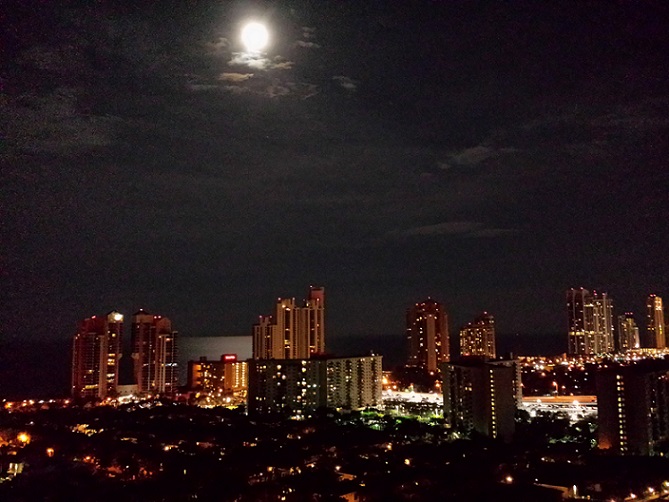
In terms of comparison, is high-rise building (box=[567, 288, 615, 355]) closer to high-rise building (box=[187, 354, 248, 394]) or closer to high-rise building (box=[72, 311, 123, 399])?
A: high-rise building (box=[187, 354, 248, 394])

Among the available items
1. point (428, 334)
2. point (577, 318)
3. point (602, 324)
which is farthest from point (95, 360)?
point (602, 324)

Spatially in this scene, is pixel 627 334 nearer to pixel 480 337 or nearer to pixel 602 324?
pixel 602 324

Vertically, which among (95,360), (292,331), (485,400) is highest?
(292,331)

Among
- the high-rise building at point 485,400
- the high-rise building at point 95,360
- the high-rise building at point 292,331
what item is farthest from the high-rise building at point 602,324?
the high-rise building at point 95,360

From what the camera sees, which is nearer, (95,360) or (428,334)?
(95,360)

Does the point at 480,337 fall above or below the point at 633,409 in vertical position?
above

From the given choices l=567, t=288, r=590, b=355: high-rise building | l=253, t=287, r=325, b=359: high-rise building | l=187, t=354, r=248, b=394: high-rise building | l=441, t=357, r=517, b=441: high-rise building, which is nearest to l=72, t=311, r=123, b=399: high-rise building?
l=187, t=354, r=248, b=394: high-rise building

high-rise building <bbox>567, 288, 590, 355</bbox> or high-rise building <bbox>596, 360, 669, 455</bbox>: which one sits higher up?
high-rise building <bbox>567, 288, 590, 355</bbox>

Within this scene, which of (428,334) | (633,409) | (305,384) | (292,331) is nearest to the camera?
(633,409)
